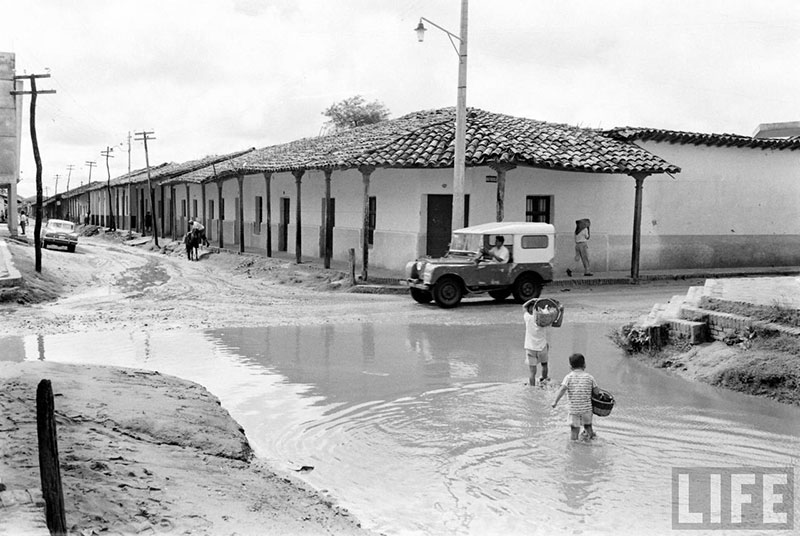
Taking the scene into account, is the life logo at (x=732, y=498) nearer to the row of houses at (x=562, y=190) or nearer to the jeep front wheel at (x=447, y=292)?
the jeep front wheel at (x=447, y=292)

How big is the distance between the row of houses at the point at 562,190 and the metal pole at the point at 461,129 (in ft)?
2.78

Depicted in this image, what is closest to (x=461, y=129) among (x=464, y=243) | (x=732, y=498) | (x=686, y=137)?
(x=464, y=243)

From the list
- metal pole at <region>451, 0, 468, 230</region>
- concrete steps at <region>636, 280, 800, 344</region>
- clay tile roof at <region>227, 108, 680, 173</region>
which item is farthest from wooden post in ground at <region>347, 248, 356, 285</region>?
concrete steps at <region>636, 280, 800, 344</region>

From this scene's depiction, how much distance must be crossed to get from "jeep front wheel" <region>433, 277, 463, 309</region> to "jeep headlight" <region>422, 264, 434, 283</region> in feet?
0.70

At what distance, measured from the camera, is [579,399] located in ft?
23.3

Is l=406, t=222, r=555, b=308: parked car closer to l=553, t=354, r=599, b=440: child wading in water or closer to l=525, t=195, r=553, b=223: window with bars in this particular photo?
l=525, t=195, r=553, b=223: window with bars

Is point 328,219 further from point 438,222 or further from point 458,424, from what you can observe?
point 458,424

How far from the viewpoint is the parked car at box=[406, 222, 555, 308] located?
51.1 ft

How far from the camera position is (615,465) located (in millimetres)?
6598

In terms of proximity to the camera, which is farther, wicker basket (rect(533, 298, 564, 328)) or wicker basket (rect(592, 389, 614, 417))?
wicker basket (rect(533, 298, 564, 328))

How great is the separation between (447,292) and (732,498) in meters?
9.92

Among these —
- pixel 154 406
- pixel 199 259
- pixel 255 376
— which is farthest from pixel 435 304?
pixel 199 259

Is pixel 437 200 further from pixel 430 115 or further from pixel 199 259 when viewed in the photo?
pixel 199 259

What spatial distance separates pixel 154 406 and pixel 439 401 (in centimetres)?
313
